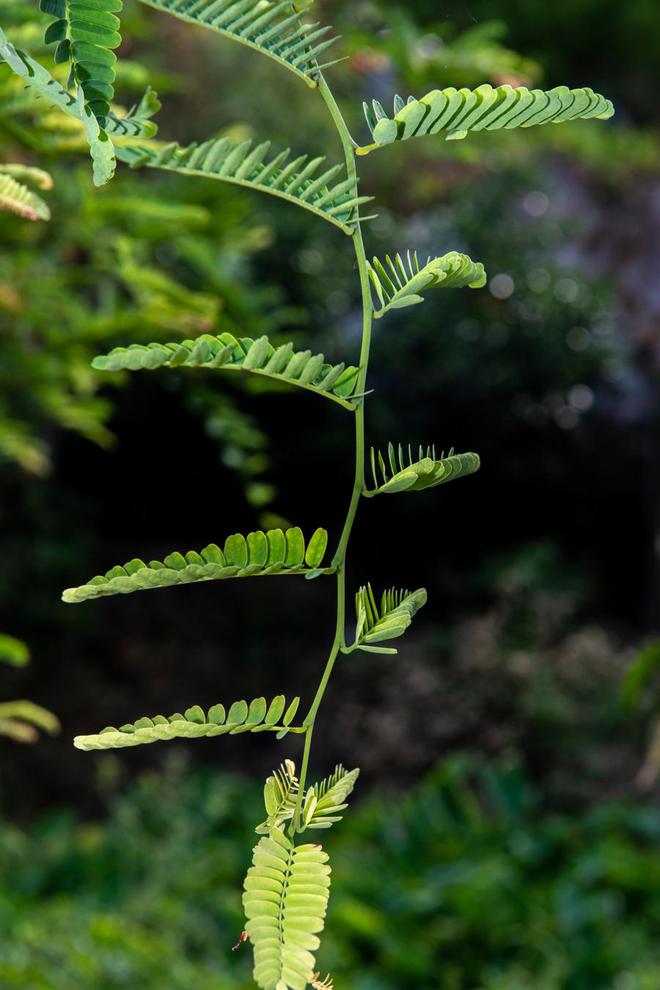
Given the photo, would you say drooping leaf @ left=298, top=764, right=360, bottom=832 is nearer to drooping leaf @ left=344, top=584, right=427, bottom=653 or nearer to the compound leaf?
drooping leaf @ left=344, top=584, right=427, bottom=653

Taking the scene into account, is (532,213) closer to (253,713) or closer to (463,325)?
(463,325)

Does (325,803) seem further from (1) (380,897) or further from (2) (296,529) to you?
(1) (380,897)

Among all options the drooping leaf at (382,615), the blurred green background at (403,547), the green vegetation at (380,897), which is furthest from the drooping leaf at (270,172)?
the blurred green background at (403,547)

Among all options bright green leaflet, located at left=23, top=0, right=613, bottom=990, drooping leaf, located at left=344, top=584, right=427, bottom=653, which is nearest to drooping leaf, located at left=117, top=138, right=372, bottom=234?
bright green leaflet, located at left=23, top=0, right=613, bottom=990

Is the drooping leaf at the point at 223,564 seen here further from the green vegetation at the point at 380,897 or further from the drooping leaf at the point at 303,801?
the green vegetation at the point at 380,897

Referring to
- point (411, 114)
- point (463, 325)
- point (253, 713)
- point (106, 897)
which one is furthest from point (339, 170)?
point (463, 325)

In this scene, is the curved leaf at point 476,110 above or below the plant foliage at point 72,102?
above
